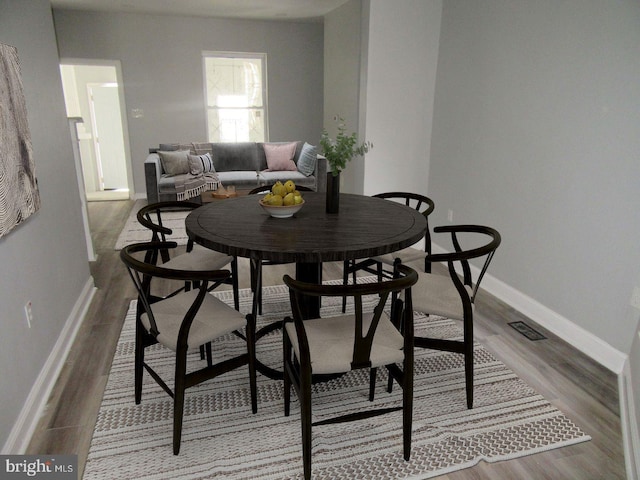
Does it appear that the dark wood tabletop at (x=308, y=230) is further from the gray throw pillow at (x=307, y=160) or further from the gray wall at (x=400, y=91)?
the gray throw pillow at (x=307, y=160)

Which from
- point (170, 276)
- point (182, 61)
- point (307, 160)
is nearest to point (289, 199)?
point (170, 276)

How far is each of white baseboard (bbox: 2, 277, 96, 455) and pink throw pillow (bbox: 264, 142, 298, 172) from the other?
389cm

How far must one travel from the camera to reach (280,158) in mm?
6473

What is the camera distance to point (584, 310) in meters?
2.61

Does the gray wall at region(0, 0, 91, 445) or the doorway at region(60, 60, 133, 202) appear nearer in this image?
the gray wall at region(0, 0, 91, 445)

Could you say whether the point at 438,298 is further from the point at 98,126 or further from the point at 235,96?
the point at 98,126

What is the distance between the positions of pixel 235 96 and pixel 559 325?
6.33 meters

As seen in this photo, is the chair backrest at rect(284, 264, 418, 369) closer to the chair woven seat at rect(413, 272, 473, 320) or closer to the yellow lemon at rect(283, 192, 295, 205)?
the chair woven seat at rect(413, 272, 473, 320)

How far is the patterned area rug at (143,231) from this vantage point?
4.67 meters

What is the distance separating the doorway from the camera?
7332mm

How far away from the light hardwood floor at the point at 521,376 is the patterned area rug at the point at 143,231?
3.92 feet

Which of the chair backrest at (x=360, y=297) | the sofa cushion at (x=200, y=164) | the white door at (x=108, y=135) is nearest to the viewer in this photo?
the chair backrest at (x=360, y=297)

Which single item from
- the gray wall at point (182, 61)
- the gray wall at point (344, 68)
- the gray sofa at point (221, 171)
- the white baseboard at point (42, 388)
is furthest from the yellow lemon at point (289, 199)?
the gray wall at point (182, 61)

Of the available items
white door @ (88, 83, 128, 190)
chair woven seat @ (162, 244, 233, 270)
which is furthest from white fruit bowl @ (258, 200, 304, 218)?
white door @ (88, 83, 128, 190)
